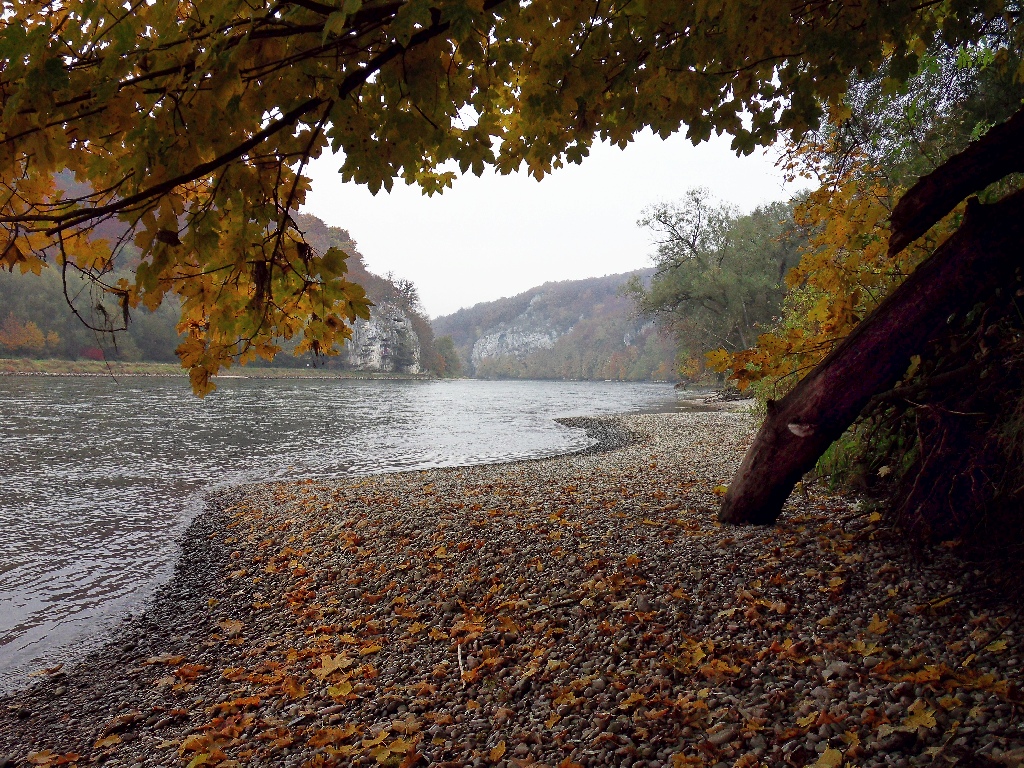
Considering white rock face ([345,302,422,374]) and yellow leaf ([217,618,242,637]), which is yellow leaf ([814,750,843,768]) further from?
white rock face ([345,302,422,374])

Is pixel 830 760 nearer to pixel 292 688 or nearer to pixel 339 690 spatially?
pixel 339 690

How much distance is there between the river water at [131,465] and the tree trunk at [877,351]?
5.62 meters

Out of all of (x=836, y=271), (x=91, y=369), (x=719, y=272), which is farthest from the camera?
(x=91, y=369)

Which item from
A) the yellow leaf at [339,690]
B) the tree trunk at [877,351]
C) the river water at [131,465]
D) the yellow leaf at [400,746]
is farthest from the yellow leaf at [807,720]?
the river water at [131,465]

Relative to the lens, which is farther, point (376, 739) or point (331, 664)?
point (331, 664)

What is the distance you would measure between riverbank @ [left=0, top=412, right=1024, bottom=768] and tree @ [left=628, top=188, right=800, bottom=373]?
25767 mm

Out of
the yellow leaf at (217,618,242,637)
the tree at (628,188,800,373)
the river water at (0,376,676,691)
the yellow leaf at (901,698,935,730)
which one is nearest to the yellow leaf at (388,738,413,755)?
the yellow leaf at (901,698,935,730)

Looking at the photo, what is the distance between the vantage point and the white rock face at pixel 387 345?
292 ft

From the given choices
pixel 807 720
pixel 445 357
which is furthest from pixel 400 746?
pixel 445 357

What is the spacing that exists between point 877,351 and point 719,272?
26979 millimetres

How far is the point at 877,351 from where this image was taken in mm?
3434

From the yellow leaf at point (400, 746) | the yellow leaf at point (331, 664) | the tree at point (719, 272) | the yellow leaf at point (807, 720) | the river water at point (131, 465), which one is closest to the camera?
the yellow leaf at point (807, 720)

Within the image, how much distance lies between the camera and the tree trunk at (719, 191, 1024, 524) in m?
3.01

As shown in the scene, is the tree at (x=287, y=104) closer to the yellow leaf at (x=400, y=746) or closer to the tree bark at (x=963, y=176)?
the tree bark at (x=963, y=176)
